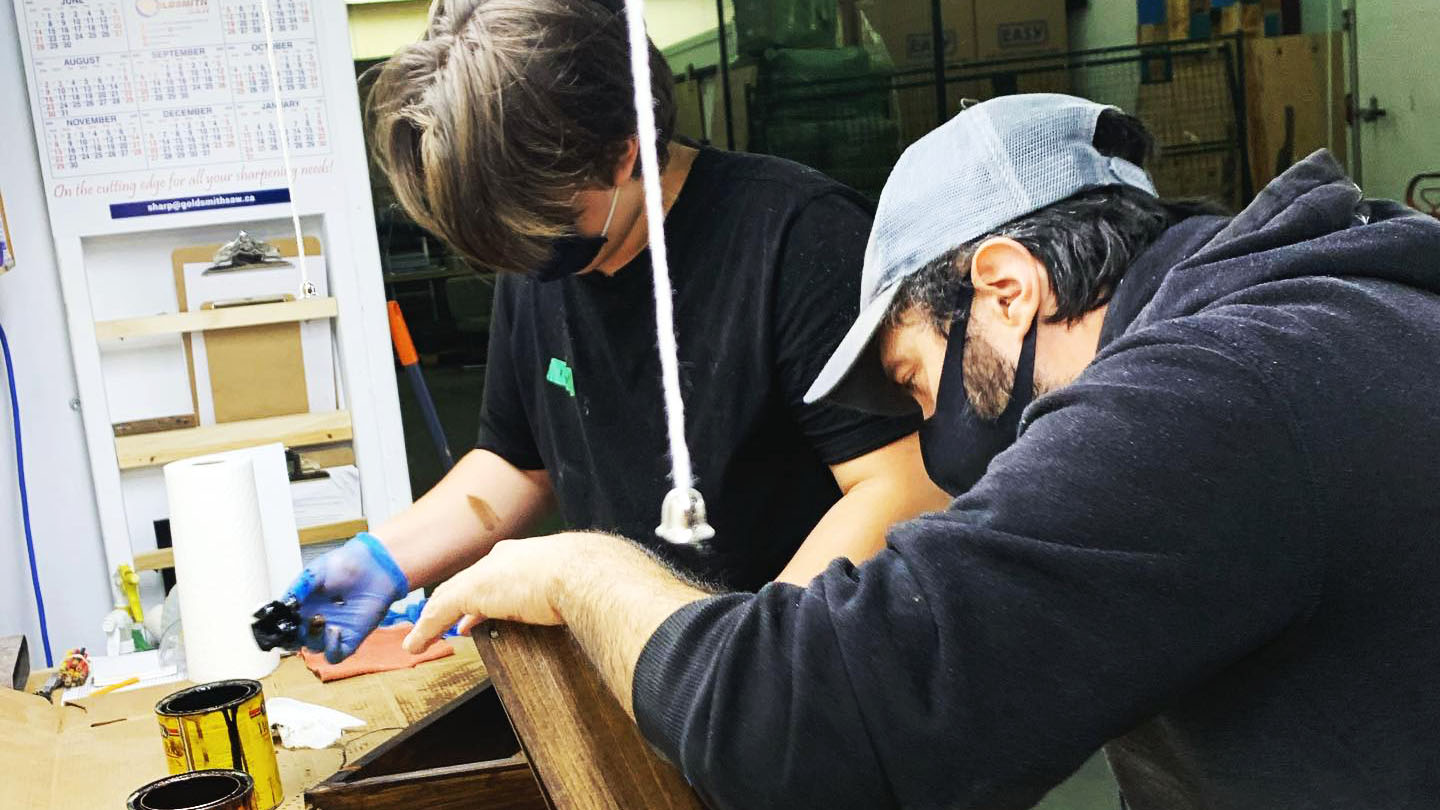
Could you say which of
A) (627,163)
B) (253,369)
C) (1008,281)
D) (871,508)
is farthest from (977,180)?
(253,369)

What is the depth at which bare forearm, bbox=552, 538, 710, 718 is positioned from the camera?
94 cm

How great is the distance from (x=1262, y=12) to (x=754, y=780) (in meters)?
3.28

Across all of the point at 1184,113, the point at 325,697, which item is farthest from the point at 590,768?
the point at 1184,113

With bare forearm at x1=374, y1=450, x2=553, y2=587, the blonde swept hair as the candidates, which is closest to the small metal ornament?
bare forearm at x1=374, y1=450, x2=553, y2=587

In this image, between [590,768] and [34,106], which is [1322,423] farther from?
[34,106]

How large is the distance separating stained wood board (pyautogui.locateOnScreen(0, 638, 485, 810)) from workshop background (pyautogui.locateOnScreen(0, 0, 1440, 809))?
1183mm

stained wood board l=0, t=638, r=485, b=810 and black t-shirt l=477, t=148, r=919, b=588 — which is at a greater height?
black t-shirt l=477, t=148, r=919, b=588

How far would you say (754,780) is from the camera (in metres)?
0.82

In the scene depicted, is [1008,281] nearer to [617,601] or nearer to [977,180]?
[977,180]

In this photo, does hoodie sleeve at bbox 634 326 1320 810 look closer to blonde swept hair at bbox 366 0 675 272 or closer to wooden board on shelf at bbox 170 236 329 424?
blonde swept hair at bbox 366 0 675 272

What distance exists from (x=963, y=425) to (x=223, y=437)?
2254mm

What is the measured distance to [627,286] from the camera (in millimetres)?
1640

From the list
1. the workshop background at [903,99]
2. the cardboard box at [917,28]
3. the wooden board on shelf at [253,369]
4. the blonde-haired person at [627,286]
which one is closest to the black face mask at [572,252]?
the blonde-haired person at [627,286]

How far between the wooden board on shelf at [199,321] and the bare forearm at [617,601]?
6.68 feet
